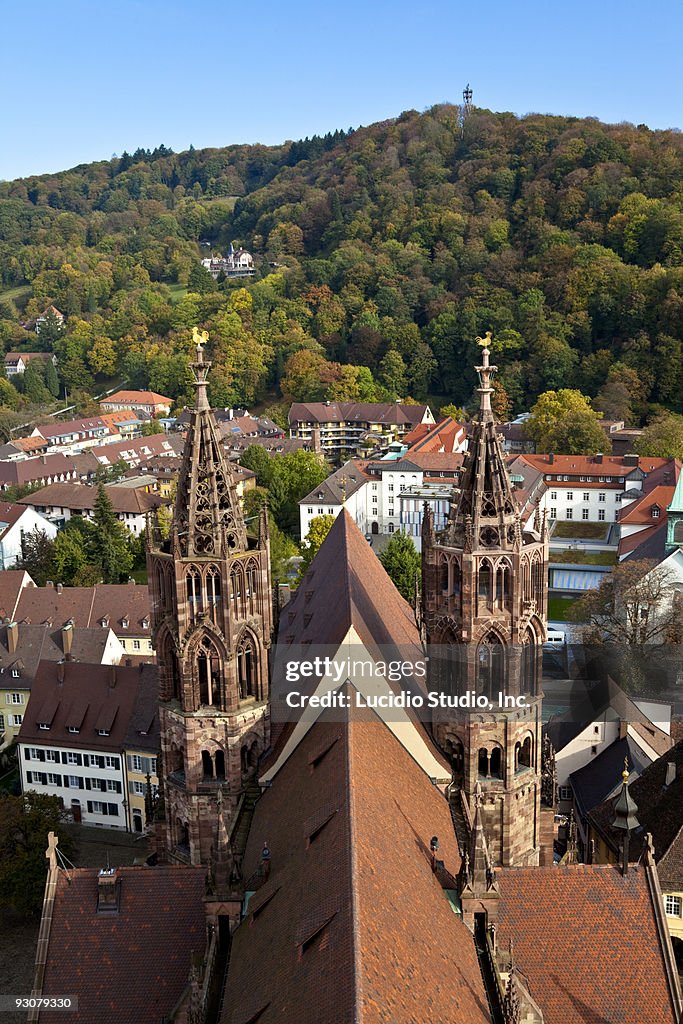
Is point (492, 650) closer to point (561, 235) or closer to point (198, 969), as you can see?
point (198, 969)

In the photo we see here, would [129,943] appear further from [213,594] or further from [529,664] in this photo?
[529,664]

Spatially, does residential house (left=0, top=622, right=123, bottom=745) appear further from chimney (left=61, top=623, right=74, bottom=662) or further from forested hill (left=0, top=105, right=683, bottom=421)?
forested hill (left=0, top=105, right=683, bottom=421)

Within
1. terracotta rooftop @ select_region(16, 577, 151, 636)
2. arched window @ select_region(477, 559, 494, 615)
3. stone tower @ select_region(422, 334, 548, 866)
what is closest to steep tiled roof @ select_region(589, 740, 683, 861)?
stone tower @ select_region(422, 334, 548, 866)

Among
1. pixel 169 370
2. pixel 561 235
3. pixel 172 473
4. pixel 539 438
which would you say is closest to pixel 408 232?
pixel 561 235

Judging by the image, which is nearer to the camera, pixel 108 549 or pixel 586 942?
pixel 586 942

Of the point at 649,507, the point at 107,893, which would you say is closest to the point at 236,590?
the point at 107,893
